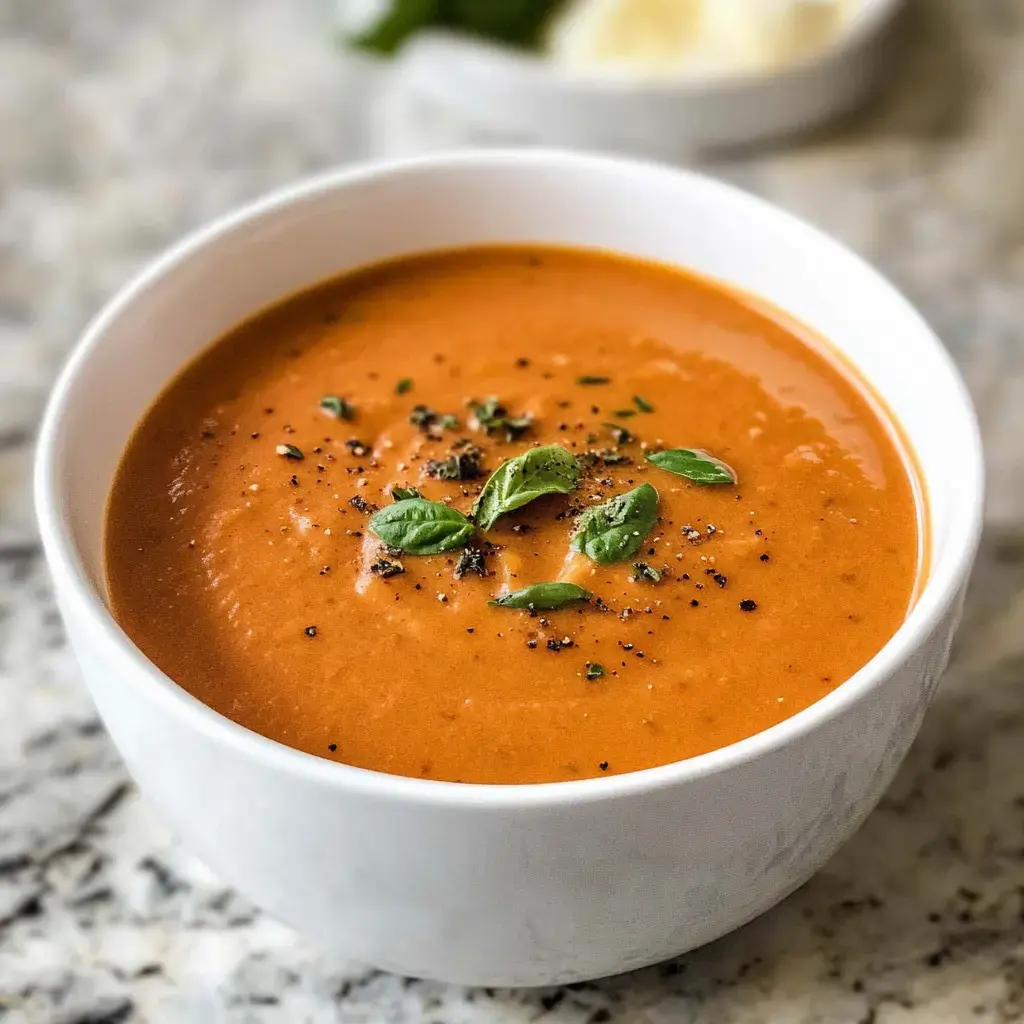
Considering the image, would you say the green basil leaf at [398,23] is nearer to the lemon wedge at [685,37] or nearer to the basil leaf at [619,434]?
the lemon wedge at [685,37]

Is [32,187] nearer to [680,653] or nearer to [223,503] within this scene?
[223,503]

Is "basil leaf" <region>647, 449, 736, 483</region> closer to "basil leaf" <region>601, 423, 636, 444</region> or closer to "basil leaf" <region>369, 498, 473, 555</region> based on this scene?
"basil leaf" <region>601, 423, 636, 444</region>

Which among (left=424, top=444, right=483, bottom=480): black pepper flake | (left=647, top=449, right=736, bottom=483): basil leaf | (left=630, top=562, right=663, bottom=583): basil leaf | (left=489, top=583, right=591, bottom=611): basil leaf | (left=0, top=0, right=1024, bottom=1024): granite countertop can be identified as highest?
(left=647, top=449, right=736, bottom=483): basil leaf

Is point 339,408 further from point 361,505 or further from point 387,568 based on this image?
point 387,568

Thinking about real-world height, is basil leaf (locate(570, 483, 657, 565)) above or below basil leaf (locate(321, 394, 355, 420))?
above

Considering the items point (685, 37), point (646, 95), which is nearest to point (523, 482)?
point (646, 95)

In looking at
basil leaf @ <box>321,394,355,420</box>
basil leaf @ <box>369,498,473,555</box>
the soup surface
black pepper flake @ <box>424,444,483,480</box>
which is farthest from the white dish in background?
basil leaf @ <box>369,498,473,555</box>

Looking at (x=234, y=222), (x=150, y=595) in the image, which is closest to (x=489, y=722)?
(x=150, y=595)
